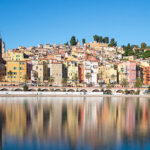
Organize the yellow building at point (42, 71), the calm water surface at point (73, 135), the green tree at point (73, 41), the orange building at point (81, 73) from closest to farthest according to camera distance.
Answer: the calm water surface at point (73, 135), the yellow building at point (42, 71), the orange building at point (81, 73), the green tree at point (73, 41)

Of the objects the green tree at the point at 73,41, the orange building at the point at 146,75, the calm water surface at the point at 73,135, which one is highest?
the green tree at the point at 73,41

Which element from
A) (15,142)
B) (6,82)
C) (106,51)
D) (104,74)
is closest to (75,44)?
(106,51)

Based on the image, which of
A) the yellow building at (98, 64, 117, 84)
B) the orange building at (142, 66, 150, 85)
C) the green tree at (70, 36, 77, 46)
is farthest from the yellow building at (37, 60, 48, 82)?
the green tree at (70, 36, 77, 46)

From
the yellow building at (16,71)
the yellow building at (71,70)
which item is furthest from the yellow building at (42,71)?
the yellow building at (71,70)

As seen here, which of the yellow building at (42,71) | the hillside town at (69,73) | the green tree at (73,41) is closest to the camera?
the hillside town at (69,73)

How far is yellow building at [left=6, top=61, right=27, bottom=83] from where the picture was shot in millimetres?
108312

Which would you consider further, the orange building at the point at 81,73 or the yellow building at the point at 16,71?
the orange building at the point at 81,73

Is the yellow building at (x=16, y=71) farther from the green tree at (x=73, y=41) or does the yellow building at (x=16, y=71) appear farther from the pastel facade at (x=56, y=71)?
the green tree at (x=73, y=41)

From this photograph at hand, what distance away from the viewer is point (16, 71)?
110 metres

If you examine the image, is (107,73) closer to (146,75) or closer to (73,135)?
(146,75)

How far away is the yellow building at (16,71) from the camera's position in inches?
4264

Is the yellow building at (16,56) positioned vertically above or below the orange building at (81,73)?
above

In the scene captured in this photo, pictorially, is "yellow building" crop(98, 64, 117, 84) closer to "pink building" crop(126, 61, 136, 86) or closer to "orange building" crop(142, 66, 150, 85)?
"pink building" crop(126, 61, 136, 86)

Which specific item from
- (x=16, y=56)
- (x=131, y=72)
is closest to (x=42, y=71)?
(x=16, y=56)
